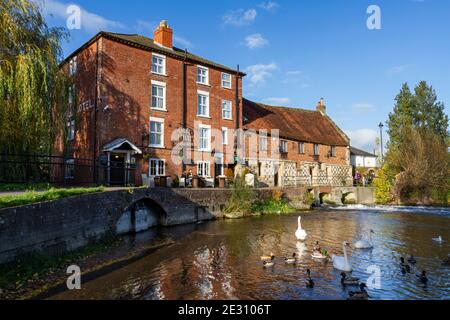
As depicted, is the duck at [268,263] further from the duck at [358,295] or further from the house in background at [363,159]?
the house in background at [363,159]

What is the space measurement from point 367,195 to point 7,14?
34.6 m

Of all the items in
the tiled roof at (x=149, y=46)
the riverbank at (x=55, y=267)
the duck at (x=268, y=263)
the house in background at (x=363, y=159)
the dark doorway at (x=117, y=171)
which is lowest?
the duck at (x=268, y=263)

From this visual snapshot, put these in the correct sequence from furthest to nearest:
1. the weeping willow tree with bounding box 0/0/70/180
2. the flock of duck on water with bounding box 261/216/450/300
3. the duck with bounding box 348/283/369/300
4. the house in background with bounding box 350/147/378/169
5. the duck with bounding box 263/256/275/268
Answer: the house in background with bounding box 350/147/378/169
the weeping willow tree with bounding box 0/0/70/180
the duck with bounding box 263/256/275/268
the flock of duck on water with bounding box 261/216/450/300
the duck with bounding box 348/283/369/300

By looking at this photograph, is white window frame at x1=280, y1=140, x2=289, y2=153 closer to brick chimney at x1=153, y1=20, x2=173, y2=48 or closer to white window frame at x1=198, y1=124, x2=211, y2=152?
white window frame at x1=198, y1=124, x2=211, y2=152

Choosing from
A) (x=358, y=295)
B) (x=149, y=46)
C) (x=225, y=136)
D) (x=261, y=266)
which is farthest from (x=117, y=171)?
(x=358, y=295)

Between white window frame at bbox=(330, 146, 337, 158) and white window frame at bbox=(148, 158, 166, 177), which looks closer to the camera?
white window frame at bbox=(148, 158, 166, 177)

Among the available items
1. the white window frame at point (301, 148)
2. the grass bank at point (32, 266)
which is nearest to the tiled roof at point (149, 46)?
the white window frame at point (301, 148)

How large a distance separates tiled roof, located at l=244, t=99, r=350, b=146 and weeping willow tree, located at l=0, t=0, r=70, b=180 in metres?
A: 18.4

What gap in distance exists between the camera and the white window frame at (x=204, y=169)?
2720cm

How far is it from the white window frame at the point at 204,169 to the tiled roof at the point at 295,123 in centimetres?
669

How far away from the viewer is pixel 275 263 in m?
11.9

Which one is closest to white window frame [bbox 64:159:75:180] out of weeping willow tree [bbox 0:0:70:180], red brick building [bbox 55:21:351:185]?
red brick building [bbox 55:21:351:185]

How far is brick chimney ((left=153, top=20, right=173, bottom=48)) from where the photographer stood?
27.3 m
